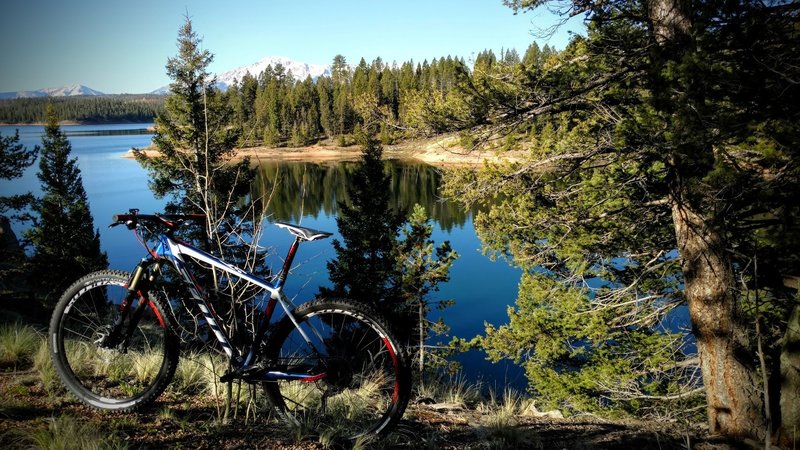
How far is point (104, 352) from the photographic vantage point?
13.0ft

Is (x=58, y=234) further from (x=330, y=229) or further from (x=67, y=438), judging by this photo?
(x=67, y=438)

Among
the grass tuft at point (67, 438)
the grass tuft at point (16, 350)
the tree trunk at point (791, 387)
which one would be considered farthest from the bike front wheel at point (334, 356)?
the tree trunk at point (791, 387)

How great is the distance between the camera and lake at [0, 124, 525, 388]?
66.4 ft

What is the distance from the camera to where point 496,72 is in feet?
18.2

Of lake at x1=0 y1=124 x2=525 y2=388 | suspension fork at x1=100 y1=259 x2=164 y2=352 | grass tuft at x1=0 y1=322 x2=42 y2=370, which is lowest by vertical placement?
lake at x1=0 y1=124 x2=525 y2=388

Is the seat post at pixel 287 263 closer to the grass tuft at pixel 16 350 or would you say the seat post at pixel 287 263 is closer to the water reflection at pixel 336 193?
the grass tuft at pixel 16 350

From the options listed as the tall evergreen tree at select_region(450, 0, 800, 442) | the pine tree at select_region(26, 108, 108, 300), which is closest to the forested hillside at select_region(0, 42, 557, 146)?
the tall evergreen tree at select_region(450, 0, 800, 442)

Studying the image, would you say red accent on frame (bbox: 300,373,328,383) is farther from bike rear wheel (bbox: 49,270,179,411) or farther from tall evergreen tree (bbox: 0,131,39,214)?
tall evergreen tree (bbox: 0,131,39,214)

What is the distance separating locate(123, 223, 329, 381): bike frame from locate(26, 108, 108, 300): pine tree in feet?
69.8

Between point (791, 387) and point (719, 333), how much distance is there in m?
1.07

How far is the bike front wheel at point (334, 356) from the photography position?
115 inches

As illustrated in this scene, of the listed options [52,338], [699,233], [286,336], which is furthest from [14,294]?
[699,233]

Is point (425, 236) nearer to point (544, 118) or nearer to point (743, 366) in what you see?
point (544, 118)

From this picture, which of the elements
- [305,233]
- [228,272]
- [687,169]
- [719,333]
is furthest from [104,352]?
[719,333]
